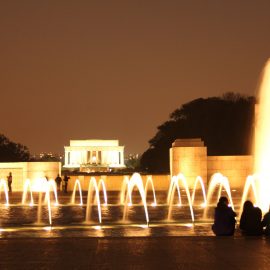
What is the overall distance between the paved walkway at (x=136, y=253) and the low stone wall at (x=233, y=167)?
2937 cm

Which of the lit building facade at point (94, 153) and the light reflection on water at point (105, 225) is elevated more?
the lit building facade at point (94, 153)

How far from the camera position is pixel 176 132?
273 ft

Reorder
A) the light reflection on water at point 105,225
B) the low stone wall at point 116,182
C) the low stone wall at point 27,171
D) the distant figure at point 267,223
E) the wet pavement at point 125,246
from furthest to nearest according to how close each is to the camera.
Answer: the low stone wall at point 116,182 → the low stone wall at point 27,171 → the light reflection on water at point 105,225 → the distant figure at point 267,223 → the wet pavement at point 125,246

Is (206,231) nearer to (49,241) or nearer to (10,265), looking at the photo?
(49,241)

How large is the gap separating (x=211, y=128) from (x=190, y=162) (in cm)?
3653

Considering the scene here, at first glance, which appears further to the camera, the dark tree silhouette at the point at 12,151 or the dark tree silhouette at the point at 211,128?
the dark tree silhouette at the point at 12,151

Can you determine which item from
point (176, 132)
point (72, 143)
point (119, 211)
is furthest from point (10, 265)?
point (72, 143)

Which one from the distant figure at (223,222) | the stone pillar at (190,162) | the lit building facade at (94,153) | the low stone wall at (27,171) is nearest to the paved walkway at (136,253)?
the distant figure at (223,222)

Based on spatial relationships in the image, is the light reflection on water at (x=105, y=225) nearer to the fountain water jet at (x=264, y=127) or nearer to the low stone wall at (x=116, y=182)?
the fountain water jet at (x=264, y=127)

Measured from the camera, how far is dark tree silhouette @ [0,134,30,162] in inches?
3899

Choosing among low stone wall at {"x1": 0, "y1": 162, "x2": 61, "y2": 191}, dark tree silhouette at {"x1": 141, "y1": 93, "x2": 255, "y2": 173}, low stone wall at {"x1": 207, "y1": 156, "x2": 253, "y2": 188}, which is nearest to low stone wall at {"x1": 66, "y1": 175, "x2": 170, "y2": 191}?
low stone wall at {"x1": 0, "y1": 162, "x2": 61, "y2": 191}

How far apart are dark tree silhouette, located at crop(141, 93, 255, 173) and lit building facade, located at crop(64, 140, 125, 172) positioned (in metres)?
45.4

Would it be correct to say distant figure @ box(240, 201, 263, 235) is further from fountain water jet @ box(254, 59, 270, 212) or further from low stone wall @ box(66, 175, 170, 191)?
low stone wall @ box(66, 175, 170, 191)

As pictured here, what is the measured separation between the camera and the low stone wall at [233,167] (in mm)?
44281
